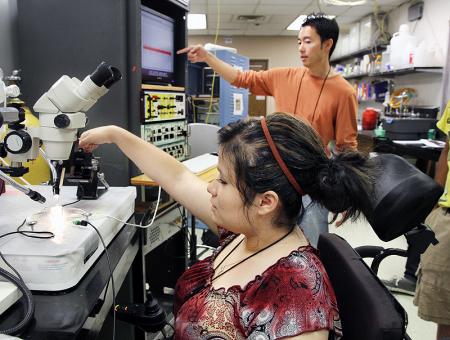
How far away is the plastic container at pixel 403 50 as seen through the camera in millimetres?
4707

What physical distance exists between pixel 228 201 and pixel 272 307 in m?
0.26

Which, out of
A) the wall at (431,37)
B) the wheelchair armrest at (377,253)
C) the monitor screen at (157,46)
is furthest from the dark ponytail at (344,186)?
the wall at (431,37)

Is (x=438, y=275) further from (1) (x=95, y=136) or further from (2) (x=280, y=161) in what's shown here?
(1) (x=95, y=136)

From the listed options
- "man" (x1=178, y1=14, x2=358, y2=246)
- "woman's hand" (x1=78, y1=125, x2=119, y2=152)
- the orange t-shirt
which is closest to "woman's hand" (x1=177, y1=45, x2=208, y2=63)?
"man" (x1=178, y1=14, x2=358, y2=246)

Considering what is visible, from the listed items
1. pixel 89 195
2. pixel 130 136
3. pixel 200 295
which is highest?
pixel 130 136

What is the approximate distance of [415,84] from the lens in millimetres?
5266

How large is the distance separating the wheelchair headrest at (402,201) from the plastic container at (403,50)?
4.07 meters

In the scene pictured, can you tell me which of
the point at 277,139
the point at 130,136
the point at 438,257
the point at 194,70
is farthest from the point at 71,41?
the point at 194,70

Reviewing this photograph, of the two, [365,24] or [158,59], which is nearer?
[158,59]

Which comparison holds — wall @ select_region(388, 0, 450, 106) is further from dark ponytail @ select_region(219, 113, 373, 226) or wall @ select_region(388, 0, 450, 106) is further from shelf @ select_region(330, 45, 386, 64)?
dark ponytail @ select_region(219, 113, 373, 226)

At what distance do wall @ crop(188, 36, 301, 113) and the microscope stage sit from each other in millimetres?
7990

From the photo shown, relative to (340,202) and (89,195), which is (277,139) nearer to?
(340,202)

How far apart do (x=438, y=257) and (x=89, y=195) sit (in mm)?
1561

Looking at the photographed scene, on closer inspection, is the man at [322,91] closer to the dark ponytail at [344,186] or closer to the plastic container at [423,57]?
the dark ponytail at [344,186]
